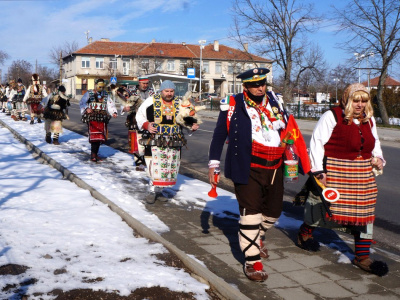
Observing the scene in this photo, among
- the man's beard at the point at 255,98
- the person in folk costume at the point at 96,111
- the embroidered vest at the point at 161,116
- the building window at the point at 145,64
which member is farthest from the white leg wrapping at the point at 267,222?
the building window at the point at 145,64

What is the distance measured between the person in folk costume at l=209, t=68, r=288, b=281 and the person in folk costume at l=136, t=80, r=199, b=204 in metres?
2.45

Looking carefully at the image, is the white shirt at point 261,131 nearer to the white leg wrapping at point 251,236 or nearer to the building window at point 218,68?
the white leg wrapping at point 251,236

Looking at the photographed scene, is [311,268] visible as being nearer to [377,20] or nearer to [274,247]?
[274,247]

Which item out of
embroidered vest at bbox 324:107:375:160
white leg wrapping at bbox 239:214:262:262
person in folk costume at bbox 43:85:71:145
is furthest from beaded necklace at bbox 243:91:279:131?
person in folk costume at bbox 43:85:71:145

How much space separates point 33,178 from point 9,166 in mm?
1740

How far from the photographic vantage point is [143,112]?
7273 mm

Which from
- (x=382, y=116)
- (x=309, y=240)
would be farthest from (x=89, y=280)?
(x=382, y=116)

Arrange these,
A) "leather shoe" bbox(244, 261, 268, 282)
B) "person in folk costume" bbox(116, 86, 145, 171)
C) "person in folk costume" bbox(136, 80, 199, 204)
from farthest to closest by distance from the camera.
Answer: "person in folk costume" bbox(116, 86, 145, 171), "person in folk costume" bbox(136, 80, 199, 204), "leather shoe" bbox(244, 261, 268, 282)

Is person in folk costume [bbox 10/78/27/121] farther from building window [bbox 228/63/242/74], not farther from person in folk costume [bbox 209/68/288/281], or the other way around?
building window [bbox 228/63/242/74]

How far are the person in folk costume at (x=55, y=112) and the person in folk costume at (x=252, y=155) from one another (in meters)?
10.8

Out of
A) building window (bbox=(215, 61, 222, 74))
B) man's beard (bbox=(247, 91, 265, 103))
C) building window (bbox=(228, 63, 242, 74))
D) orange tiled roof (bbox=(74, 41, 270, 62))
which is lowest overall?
man's beard (bbox=(247, 91, 265, 103))

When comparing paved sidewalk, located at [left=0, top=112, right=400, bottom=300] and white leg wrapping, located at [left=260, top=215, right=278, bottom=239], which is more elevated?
white leg wrapping, located at [left=260, top=215, right=278, bottom=239]

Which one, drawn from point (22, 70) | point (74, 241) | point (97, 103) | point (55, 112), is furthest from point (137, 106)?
point (22, 70)

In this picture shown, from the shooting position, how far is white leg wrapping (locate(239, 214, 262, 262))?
462 centimetres
